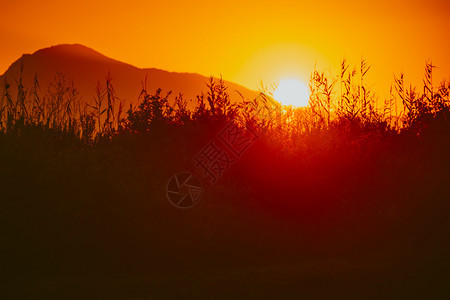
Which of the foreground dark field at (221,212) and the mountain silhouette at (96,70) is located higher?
the mountain silhouette at (96,70)

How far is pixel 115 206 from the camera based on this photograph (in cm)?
862

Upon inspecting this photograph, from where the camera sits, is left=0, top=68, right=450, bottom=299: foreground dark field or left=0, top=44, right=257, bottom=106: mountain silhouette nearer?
left=0, top=68, right=450, bottom=299: foreground dark field

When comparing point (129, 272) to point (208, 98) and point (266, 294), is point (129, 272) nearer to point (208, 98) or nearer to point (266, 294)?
point (266, 294)

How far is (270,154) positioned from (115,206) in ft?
10.5

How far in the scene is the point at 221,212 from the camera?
8969mm

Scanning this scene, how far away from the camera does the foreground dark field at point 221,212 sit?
7182 mm

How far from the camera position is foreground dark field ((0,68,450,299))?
283 inches

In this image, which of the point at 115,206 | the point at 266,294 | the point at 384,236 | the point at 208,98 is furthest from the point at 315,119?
the point at 266,294

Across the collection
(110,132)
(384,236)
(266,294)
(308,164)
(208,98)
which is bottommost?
(266,294)

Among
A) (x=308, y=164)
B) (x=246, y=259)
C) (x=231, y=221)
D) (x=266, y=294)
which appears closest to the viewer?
(x=266, y=294)

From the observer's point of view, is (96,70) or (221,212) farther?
(96,70)

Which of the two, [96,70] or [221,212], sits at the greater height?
[96,70]

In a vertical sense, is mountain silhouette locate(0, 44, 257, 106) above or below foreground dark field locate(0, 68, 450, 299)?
above

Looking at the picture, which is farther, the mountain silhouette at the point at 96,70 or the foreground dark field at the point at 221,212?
the mountain silhouette at the point at 96,70
